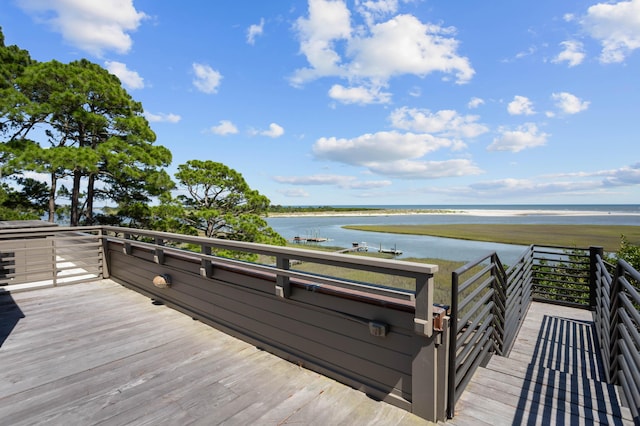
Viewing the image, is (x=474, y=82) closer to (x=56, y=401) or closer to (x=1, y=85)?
(x=56, y=401)

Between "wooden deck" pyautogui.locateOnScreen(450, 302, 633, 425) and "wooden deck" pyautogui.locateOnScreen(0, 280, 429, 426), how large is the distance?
53 centimetres

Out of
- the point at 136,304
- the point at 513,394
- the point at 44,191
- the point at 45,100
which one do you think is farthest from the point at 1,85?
the point at 513,394

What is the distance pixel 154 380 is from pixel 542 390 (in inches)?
113

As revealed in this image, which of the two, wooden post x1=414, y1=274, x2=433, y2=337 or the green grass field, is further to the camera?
the green grass field

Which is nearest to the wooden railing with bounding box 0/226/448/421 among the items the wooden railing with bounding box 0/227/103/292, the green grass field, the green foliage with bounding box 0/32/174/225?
the wooden railing with bounding box 0/227/103/292

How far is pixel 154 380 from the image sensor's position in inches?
89.1

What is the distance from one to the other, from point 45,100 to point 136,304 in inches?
439

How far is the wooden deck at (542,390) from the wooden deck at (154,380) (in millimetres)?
529

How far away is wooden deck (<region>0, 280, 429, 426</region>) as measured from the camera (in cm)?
184

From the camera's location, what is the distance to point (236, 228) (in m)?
11.5

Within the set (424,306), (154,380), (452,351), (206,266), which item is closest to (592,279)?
(452,351)

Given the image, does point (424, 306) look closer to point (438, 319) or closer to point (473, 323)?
point (438, 319)

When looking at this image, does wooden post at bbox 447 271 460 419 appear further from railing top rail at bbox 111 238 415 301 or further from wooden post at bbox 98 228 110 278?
wooden post at bbox 98 228 110 278

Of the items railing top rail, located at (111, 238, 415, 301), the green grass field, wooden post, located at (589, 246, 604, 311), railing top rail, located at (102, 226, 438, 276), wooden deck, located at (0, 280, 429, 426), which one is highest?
railing top rail, located at (102, 226, 438, 276)
